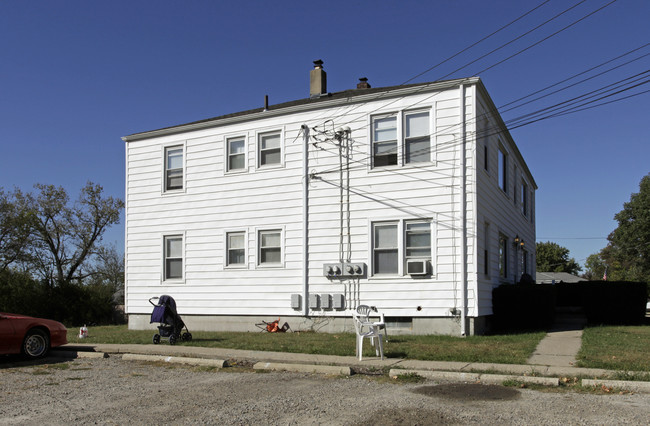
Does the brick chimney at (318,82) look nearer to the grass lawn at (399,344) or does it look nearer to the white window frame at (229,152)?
the white window frame at (229,152)

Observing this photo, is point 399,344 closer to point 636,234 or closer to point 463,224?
point 463,224

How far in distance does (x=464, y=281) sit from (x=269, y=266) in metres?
5.64

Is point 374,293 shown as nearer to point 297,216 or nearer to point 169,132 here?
point 297,216

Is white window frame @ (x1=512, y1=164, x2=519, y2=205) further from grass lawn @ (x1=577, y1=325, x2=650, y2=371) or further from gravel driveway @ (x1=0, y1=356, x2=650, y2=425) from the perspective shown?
gravel driveway @ (x1=0, y1=356, x2=650, y2=425)

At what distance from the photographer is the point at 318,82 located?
19469 millimetres

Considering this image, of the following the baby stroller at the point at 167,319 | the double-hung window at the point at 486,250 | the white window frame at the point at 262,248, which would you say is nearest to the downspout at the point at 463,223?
the double-hung window at the point at 486,250

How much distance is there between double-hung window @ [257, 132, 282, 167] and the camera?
17.9 m

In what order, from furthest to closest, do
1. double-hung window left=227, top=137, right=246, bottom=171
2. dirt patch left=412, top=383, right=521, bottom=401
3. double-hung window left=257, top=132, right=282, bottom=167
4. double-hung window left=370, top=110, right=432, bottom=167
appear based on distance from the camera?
double-hung window left=227, top=137, right=246, bottom=171
double-hung window left=257, top=132, right=282, bottom=167
double-hung window left=370, top=110, right=432, bottom=167
dirt patch left=412, top=383, right=521, bottom=401

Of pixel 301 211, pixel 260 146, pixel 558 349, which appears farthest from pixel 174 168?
pixel 558 349

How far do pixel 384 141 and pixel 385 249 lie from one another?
2.91 metres

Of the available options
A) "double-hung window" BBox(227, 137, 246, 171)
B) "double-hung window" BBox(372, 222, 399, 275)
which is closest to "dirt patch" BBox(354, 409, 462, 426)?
"double-hung window" BBox(372, 222, 399, 275)

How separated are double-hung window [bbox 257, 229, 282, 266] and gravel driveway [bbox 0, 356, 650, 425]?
7614 mm

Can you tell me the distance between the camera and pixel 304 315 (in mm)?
16844

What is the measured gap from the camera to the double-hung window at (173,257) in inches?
754
